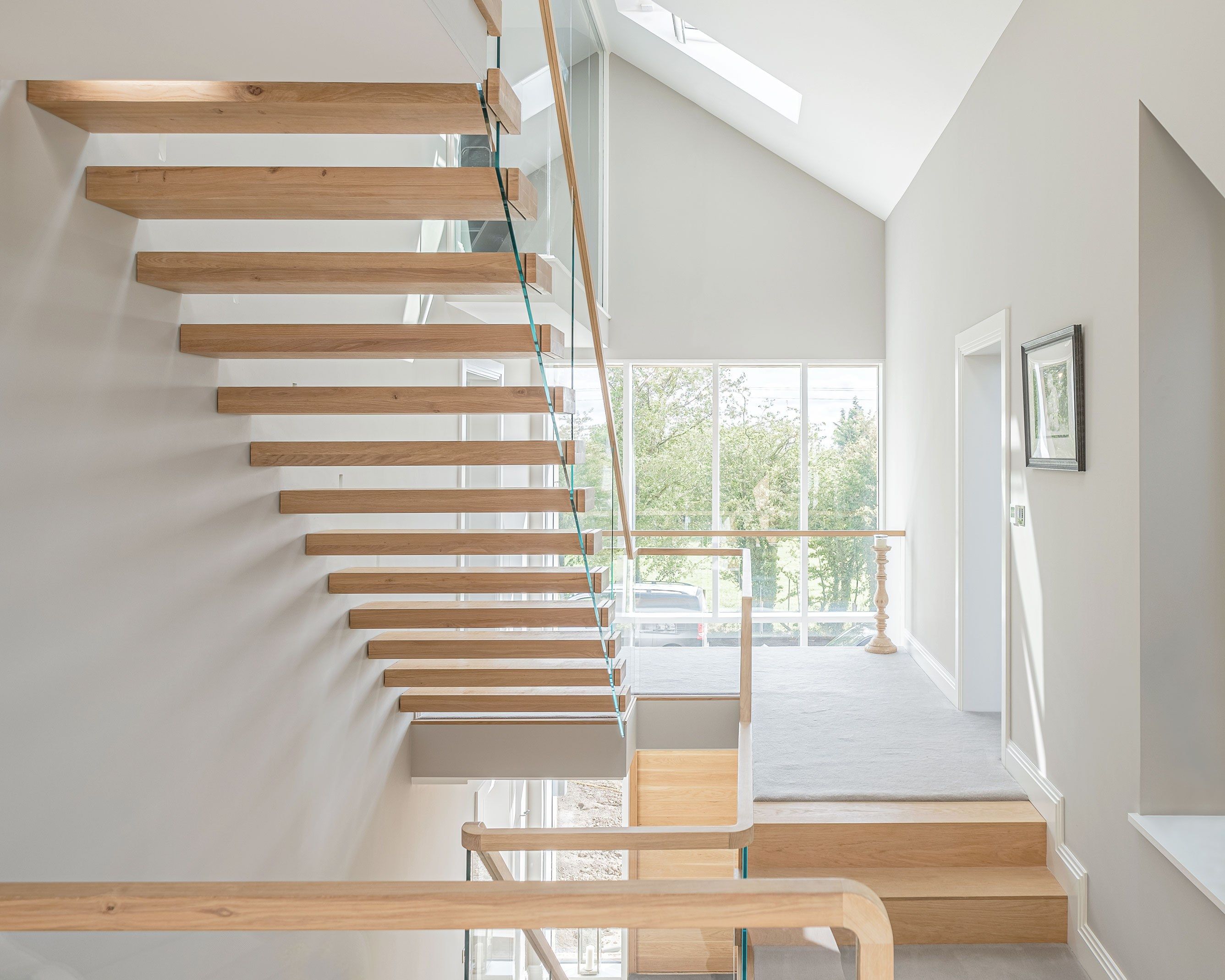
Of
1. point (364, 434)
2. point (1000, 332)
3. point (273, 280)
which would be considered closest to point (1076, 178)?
point (1000, 332)

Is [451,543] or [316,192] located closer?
[316,192]

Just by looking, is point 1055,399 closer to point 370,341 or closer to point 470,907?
point 370,341

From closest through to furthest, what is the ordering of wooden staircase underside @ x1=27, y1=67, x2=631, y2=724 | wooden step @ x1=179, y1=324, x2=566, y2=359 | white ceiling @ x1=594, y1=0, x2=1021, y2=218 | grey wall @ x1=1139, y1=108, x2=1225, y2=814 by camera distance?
wooden staircase underside @ x1=27, y1=67, x2=631, y2=724, wooden step @ x1=179, y1=324, x2=566, y2=359, grey wall @ x1=1139, y1=108, x2=1225, y2=814, white ceiling @ x1=594, y1=0, x2=1021, y2=218

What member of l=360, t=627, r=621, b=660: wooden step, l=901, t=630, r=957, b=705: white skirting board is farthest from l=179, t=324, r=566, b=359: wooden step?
l=901, t=630, r=957, b=705: white skirting board

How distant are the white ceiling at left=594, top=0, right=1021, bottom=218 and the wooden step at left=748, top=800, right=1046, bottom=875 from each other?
3394 millimetres

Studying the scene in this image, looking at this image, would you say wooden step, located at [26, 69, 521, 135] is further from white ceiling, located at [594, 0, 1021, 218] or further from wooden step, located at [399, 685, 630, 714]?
white ceiling, located at [594, 0, 1021, 218]

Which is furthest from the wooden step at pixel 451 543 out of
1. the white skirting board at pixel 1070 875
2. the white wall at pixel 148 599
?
the white skirting board at pixel 1070 875

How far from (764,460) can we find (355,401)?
5228 millimetres

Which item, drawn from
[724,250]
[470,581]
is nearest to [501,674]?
[470,581]

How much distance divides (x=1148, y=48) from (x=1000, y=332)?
5.19 ft

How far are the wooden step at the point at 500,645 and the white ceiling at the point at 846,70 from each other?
3.21 m

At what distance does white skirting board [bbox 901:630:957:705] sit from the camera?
530 cm

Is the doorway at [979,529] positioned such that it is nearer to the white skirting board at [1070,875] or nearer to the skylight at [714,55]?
the white skirting board at [1070,875]

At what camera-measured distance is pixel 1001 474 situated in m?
4.46
